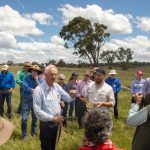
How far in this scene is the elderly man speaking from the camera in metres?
6.83

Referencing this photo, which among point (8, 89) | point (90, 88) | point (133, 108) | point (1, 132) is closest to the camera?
point (1, 132)

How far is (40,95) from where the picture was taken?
6910mm

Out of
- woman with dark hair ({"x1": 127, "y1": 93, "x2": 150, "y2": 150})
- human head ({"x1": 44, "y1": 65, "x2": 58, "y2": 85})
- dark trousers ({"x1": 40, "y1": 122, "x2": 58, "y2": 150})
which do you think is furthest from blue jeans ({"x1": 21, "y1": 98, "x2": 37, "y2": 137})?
woman with dark hair ({"x1": 127, "y1": 93, "x2": 150, "y2": 150})

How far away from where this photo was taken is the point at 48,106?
694cm

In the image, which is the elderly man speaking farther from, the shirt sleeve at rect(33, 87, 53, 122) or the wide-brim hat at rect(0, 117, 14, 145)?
the wide-brim hat at rect(0, 117, 14, 145)

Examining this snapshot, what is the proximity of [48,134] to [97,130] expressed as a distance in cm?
348

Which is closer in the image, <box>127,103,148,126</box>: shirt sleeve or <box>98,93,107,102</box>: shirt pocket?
<box>127,103,148,126</box>: shirt sleeve

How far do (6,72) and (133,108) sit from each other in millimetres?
8280

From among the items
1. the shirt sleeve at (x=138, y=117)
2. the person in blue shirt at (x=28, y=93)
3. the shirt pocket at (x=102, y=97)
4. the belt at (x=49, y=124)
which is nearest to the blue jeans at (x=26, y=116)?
A: the person in blue shirt at (x=28, y=93)

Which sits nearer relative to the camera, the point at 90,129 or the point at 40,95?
the point at 90,129

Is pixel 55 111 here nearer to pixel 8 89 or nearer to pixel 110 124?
pixel 110 124

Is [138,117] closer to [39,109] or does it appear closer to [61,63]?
[39,109]

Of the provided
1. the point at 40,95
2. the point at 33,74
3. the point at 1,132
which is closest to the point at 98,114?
the point at 1,132

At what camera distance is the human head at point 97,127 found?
3.73m
